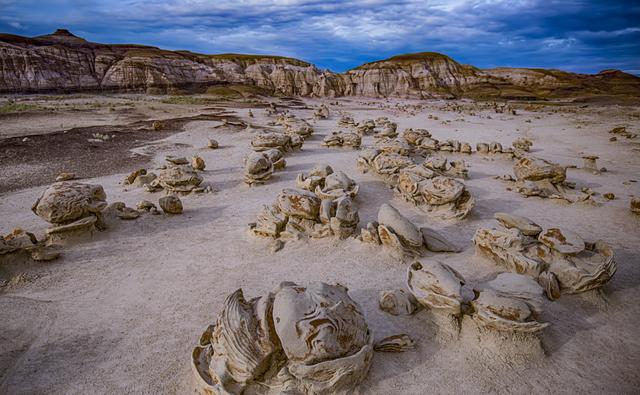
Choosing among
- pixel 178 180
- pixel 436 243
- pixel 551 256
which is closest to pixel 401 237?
pixel 436 243

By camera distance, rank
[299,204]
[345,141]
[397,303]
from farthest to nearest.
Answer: [345,141], [299,204], [397,303]

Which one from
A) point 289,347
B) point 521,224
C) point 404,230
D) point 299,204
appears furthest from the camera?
point 299,204

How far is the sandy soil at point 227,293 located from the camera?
116 inches

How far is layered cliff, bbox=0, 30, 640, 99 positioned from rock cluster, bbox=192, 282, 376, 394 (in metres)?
44.0

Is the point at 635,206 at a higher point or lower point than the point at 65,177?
higher

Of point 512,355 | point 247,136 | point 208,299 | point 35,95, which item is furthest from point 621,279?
point 35,95

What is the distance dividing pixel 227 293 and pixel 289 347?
5.99ft

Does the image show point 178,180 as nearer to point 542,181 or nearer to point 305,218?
point 305,218

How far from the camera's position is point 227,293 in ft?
13.9

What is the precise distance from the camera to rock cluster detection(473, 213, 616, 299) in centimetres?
396

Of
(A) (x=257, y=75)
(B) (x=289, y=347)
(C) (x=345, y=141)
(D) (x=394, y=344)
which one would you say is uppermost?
(A) (x=257, y=75)

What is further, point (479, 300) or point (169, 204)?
point (169, 204)

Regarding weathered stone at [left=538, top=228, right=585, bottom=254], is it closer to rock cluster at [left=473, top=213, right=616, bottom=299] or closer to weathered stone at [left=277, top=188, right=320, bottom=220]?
rock cluster at [left=473, top=213, right=616, bottom=299]

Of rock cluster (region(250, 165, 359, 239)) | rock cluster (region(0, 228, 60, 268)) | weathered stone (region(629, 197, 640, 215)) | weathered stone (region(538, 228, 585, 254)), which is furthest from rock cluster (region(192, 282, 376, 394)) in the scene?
weathered stone (region(629, 197, 640, 215))
